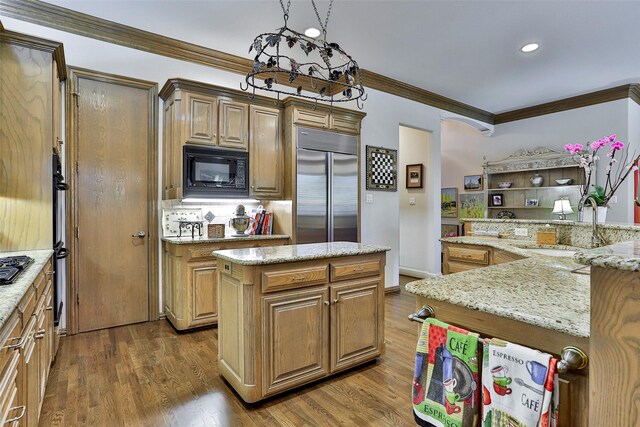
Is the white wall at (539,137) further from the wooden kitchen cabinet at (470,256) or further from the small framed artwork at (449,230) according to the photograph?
the wooden kitchen cabinet at (470,256)

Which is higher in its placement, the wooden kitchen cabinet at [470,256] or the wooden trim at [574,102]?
the wooden trim at [574,102]

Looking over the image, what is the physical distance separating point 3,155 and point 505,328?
3040mm

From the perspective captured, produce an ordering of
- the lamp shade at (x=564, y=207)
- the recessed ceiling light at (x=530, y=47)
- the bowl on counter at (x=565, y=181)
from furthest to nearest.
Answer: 1. the bowl on counter at (x=565, y=181)
2. the recessed ceiling light at (x=530, y=47)
3. the lamp shade at (x=564, y=207)

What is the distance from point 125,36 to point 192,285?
255 cm

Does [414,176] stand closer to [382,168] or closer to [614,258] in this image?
[382,168]

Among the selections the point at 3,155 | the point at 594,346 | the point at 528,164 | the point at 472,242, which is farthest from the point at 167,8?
the point at 528,164

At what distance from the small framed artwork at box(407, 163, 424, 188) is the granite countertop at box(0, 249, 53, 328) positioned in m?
5.00

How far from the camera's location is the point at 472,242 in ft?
9.82

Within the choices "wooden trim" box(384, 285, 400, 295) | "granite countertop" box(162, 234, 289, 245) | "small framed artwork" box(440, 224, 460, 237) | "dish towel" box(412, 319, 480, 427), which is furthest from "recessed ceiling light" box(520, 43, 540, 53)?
"dish towel" box(412, 319, 480, 427)

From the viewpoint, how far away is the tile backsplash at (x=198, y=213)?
3561 millimetres

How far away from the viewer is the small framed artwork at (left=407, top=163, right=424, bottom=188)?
5641 mm

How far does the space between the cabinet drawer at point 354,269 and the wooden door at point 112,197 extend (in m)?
2.24

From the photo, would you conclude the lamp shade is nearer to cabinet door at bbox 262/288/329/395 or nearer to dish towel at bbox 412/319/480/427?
cabinet door at bbox 262/288/329/395

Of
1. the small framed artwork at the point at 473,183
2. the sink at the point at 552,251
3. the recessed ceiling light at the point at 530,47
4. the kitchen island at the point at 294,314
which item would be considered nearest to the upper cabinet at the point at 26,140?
the kitchen island at the point at 294,314
